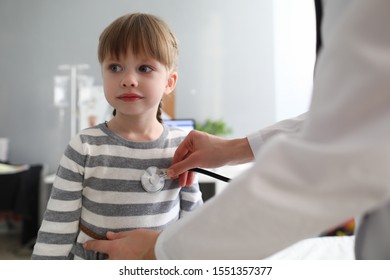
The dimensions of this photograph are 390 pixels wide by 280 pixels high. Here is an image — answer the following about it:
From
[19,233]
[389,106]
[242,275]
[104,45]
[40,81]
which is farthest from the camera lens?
[40,81]

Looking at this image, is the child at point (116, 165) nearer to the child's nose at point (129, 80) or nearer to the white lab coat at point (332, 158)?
the child's nose at point (129, 80)

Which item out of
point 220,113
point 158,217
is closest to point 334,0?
point 158,217

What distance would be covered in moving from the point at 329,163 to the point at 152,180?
1.29 feet

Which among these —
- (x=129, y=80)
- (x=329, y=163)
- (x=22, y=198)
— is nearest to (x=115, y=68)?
(x=129, y=80)

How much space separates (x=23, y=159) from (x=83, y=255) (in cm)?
172

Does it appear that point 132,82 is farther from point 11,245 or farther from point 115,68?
point 11,245

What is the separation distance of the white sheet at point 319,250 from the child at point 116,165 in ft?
1.43

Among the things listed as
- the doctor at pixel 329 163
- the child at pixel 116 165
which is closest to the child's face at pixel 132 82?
the child at pixel 116 165

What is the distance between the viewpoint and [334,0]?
0.33 m

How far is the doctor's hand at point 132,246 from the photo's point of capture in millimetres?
447

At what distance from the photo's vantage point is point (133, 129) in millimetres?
663

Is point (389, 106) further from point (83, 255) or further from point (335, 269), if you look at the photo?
point (83, 255)

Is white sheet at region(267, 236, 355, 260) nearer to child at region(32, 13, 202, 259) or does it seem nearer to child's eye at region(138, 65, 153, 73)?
child at region(32, 13, 202, 259)

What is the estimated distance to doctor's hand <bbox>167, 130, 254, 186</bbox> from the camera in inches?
25.1
